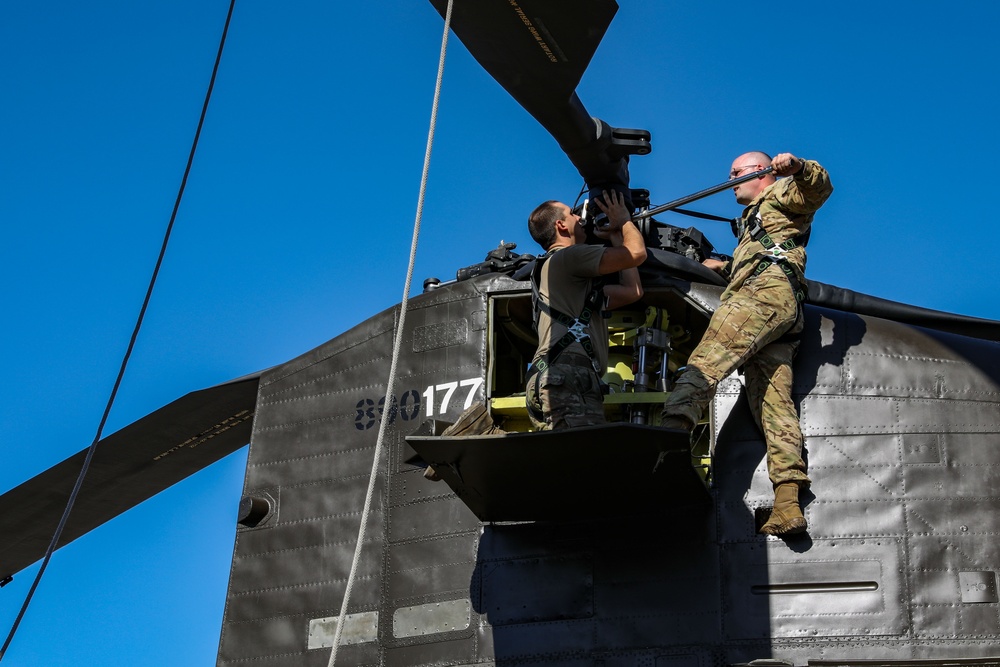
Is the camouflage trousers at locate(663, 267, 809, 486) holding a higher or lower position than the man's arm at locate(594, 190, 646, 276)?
lower

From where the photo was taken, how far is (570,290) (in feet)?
25.3

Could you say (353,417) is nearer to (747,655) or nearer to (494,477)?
(494,477)

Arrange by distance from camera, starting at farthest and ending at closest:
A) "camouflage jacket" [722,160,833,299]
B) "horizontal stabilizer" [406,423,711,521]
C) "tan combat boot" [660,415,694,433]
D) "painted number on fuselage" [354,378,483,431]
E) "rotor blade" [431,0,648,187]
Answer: "painted number on fuselage" [354,378,483,431]
"camouflage jacket" [722,160,833,299]
"tan combat boot" [660,415,694,433]
"horizontal stabilizer" [406,423,711,521]
"rotor blade" [431,0,648,187]

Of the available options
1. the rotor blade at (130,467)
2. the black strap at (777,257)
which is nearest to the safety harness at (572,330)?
the black strap at (777,257)

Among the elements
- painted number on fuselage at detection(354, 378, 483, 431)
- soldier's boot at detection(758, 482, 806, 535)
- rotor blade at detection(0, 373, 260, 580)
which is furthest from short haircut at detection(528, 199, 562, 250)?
rotor blade at detection(0, 373, 260, 580)

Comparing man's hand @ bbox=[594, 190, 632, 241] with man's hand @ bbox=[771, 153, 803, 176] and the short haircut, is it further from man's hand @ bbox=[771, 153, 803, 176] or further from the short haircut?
man's hand @ bbox=[771, 153, 803, 176]

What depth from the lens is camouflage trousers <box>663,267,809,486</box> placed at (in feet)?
24.8

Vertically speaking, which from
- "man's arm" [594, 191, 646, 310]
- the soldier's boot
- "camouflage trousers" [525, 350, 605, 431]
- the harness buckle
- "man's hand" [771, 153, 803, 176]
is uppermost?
"man's hand" [771, 153, 803, 176]

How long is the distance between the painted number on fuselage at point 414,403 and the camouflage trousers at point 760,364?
1.79m

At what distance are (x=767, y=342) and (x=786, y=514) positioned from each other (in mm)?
1031

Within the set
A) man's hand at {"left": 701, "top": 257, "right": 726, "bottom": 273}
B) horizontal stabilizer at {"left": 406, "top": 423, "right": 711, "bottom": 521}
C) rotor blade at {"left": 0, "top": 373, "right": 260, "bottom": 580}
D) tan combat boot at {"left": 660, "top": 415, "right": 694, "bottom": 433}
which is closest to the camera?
horizontal stabilizer at {"left": 406, "top": 423, "right": 711, "bottom": 521}

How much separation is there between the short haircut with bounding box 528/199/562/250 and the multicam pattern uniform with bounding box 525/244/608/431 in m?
0.30

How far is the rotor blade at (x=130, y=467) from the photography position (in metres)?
10.3

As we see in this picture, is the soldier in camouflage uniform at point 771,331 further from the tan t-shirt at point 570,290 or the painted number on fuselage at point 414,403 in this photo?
the painted number on fuselage at point 414,403
